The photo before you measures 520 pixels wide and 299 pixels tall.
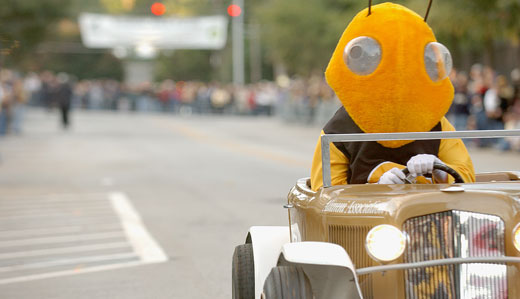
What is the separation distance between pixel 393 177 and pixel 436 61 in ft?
2.56

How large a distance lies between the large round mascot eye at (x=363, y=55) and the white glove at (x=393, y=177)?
0.62 metres

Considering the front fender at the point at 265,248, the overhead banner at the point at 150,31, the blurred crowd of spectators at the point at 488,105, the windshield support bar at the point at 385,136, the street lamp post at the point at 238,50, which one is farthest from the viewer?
the street lamp post at the point at 238,50

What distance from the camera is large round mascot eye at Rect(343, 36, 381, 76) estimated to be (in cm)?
517

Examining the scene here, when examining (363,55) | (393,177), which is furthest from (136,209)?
(393,177)

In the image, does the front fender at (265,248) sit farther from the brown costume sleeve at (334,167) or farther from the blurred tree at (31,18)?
the blurred tree at (31,18)

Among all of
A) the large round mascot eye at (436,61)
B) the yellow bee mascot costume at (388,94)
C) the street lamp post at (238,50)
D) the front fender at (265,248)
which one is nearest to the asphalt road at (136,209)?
the front fender at (265,248)

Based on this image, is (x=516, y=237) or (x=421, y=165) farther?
(x=421, y=165)

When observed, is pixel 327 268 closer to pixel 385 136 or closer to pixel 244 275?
pixel 385 136

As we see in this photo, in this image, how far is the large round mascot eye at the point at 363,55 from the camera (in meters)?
5.17

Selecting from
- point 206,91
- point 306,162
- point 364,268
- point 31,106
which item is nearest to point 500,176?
point 364,268

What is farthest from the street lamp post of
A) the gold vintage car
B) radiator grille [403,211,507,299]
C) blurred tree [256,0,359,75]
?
radiator grille [403,211,507,299]

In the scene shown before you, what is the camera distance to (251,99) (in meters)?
48.7

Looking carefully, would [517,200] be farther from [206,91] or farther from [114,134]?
[206,91]

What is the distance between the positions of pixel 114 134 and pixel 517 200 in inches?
1110
